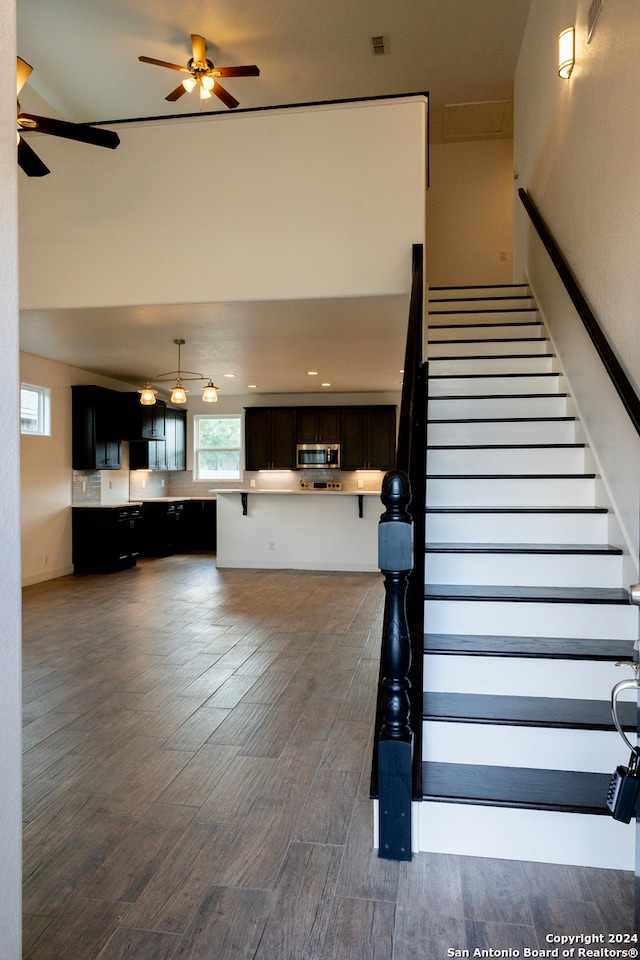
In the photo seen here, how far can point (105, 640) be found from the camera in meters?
4.98

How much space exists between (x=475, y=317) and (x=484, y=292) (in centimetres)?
88

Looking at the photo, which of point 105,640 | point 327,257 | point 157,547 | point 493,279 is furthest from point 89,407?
point 493,279

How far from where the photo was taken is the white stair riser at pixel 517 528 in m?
3.08

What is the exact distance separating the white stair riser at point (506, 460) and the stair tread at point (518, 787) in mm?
1722

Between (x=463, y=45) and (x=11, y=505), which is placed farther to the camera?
(x=463, y=45)

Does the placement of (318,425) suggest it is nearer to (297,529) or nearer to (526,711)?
(297,529)

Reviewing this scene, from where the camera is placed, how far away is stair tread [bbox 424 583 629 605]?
2551mm

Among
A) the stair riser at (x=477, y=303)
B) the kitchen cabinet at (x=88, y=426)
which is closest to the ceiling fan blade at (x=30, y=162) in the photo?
the stair riser at (x=477, y=303)

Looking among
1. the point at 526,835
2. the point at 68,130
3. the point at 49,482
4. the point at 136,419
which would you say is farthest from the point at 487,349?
the point at 136,419

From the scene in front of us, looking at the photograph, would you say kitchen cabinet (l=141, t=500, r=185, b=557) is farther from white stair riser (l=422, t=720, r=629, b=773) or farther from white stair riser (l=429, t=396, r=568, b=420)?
white stair riser (l=422, t=720, r=629, b=773)

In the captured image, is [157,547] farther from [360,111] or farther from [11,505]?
[11,505]

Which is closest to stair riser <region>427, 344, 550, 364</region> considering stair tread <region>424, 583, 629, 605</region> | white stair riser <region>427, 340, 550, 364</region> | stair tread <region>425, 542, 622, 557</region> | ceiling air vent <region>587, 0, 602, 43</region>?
white stair riser <region>427, 340, 550, 364</region>

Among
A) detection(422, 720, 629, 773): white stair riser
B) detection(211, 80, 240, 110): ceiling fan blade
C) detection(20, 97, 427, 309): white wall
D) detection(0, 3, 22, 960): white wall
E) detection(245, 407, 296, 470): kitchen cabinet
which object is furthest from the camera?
detection(245, 407, 296, 470): kitchen cabinet

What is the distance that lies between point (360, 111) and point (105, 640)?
447 centimetres
